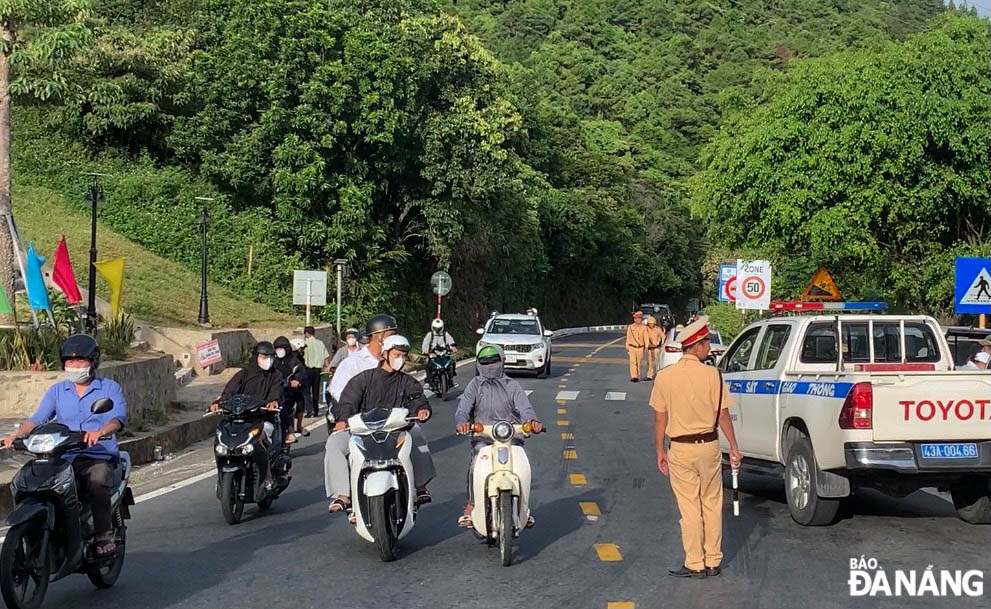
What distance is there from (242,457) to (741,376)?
531cm

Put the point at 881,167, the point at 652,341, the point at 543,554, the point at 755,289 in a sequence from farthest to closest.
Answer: the point at 881,167 → the point at 652,341 → the point at 755,289 → the point at 543,554

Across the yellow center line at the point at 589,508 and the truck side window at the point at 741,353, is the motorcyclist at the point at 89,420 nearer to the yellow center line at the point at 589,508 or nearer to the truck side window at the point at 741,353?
the yellow center line at the point at 589,508

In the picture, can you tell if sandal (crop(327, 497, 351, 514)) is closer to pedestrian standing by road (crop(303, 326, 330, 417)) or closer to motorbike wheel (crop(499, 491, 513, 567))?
motorbike wheel (crop(499, 491, 513, 567))

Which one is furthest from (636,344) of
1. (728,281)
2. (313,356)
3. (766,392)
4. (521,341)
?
(766,392)

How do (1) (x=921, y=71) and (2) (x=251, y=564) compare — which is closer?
(2) (x=251, y=564)

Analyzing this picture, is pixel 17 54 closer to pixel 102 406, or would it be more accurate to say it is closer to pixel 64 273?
pixel 64 273

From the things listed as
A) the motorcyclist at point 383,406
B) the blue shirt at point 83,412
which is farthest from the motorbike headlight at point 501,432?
the blue shirt at point 83,412

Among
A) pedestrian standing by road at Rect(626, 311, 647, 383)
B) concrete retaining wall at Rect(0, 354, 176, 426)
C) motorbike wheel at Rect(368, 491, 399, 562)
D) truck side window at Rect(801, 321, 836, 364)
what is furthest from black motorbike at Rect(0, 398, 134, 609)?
pedestrian standing by road at Rect(626, 311, 647, 383)

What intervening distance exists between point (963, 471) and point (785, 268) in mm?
35607

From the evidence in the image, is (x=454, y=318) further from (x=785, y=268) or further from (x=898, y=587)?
(x=898, y=587)

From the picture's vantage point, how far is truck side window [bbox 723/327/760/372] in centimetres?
1295

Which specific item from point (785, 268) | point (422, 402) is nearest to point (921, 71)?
point (785, 268)

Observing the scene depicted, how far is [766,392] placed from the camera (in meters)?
11.9

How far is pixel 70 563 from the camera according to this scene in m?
7.49
